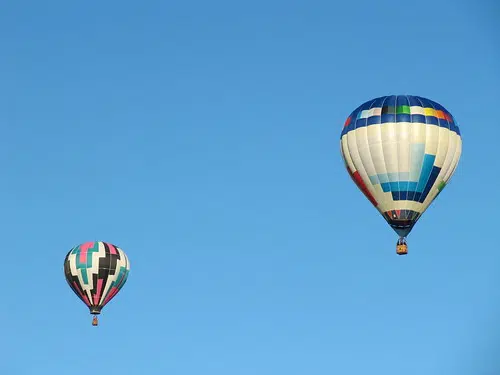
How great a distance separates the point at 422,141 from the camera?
68.2 m

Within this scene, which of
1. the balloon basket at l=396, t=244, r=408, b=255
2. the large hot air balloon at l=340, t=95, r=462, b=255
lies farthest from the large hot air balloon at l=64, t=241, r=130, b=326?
the balloon basket at l=396, t=244, r=408, b=255

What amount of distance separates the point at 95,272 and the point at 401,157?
21507mm

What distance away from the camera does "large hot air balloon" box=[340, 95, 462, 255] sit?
68.0 metres

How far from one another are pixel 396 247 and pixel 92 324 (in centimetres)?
2075

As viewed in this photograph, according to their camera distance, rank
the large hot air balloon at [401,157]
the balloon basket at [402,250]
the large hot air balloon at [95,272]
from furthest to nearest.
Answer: the large hot air balloon at [95,272], the large hot air balloon at [401,157], the balloon basket at [402,250]

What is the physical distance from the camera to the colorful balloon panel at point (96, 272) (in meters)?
81.8

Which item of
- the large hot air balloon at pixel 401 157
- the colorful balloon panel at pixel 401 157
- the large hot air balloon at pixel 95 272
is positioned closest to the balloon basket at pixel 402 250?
the large hot air balloon at pixel 401 157

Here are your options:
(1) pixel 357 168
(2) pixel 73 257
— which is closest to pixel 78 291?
(2) pixel 73 257

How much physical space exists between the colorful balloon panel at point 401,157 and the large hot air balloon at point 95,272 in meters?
19.0

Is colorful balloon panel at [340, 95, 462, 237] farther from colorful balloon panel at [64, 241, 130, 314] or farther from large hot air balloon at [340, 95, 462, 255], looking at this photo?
colorful balloon panel at [64, 241, 130, 314]

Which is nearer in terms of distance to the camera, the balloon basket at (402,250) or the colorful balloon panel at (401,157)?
the balloon basket at (402,250)

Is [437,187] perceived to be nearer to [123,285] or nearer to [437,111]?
[437,111]

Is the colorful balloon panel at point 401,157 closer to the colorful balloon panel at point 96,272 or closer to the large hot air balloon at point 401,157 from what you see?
the large hot air balloon at point 401,157

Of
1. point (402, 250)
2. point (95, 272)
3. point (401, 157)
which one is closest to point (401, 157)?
point (401, 157)
